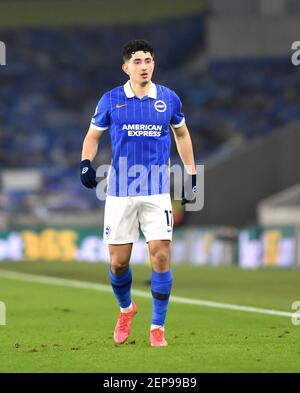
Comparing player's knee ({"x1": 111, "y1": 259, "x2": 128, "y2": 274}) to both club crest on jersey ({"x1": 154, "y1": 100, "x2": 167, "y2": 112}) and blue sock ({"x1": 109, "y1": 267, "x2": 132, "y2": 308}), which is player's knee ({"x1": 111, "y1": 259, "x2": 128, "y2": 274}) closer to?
blue sock ({"x1": 109, "y1": 267, "x2": 132, "y2": 308})

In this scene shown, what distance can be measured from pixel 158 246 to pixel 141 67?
1499mm

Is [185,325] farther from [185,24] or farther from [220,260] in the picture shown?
[185,24]

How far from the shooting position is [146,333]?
10.8 metres

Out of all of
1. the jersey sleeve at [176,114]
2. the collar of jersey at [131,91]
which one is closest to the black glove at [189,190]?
the jersey sleeve at [176,114]

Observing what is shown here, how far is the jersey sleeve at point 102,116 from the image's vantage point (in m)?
9.53

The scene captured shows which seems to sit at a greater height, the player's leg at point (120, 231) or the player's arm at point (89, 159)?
the player's arm at point (89, 159)

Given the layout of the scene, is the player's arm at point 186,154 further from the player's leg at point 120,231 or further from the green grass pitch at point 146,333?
the green grass pitch at point 146,333

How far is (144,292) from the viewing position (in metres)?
17.5

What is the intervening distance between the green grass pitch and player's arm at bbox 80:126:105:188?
54.3 inches

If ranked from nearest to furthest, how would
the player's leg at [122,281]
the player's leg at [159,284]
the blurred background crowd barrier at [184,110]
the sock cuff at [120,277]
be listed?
the player's leg at [159,284] → the player's leg at [122,281] → the sock cuff at [120,277] → the blurred background crowd barrier at [184,110]

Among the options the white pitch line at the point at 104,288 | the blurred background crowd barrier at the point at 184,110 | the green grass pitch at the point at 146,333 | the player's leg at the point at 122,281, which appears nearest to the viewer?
the green grass pitch at the point at 146,333

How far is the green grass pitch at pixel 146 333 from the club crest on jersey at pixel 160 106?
→ 197 cm

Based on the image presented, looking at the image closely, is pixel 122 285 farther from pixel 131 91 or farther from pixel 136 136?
pixel 131 91
